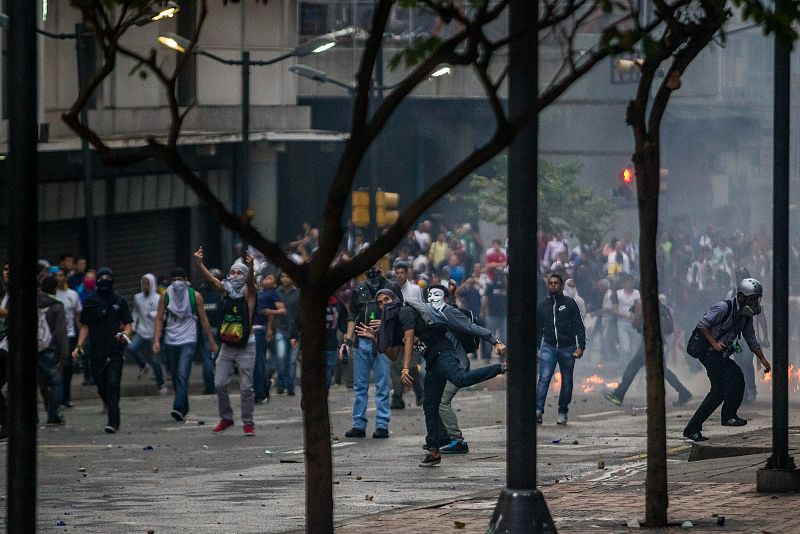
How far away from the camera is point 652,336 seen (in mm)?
9625

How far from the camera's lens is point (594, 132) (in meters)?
46.8

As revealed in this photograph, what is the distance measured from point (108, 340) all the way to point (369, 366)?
279 cm

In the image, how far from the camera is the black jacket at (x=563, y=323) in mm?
17656

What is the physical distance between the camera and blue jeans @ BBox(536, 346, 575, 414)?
17.3 metres

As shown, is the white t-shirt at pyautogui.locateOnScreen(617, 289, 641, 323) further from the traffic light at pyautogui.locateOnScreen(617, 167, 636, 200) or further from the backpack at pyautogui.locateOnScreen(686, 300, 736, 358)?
the traffic light at pyautogui.locateOnScreen(617, 167, 636, 200)

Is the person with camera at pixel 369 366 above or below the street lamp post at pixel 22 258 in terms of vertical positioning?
below

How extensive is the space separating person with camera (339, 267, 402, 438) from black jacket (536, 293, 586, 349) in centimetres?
187

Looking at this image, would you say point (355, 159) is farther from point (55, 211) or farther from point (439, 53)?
point (55, 211)

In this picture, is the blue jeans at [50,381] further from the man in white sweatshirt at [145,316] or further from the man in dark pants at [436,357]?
the man in dark pants at [436,357]

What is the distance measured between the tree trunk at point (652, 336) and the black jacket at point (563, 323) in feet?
25.9

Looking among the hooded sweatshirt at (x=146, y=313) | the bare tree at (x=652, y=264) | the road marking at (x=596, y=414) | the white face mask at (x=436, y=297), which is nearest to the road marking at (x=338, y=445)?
the white face mask at (x=436, y=297)

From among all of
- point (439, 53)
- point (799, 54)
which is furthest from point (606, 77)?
point (439, 53)

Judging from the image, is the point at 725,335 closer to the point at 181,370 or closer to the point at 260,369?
the point at 181,370

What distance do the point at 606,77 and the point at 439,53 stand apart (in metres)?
40.4
